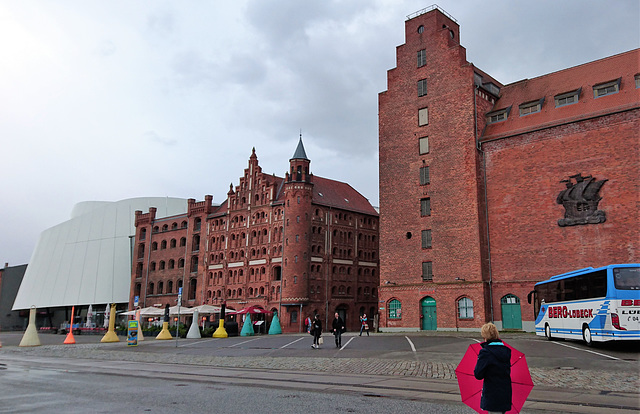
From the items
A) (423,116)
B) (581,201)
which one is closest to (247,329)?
(423,116)

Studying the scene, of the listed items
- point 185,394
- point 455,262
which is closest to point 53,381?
point 185,394

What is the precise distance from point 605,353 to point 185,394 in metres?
16.5

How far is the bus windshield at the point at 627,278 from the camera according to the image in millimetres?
20391

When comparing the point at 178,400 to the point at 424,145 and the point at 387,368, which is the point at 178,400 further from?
the point at 424,145

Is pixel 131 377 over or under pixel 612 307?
under

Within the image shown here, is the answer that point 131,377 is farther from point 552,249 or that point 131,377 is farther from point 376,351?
point 552,249

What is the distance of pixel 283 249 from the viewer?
6166cm

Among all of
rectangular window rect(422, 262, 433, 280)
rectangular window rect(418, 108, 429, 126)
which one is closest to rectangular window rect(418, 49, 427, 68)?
rectangular window rect(418, 108, 429, 126)

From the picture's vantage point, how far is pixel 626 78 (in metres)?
37.8

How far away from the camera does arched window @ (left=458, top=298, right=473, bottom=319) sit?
133 feet

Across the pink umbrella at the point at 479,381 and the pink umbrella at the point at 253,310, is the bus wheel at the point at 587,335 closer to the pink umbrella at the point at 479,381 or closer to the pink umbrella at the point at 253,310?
the pink umbrella at the point at 479,381

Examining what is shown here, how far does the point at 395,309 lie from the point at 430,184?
1124 cm

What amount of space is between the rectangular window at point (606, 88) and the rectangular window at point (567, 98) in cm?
125

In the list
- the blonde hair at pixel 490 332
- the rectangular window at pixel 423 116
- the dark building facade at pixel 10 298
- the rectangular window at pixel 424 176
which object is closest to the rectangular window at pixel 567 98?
the rectangular window at pixel 423 116
